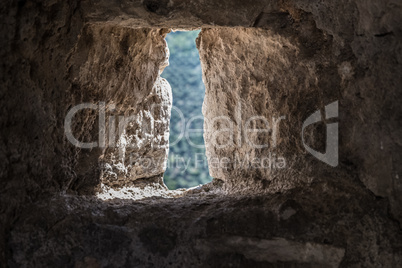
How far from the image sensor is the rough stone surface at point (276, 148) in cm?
106

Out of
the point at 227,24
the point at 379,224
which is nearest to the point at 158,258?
the point at 379,224

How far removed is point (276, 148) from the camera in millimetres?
1399

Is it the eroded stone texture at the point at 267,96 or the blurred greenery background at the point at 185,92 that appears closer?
the eroded stone texture at the point at 267,96

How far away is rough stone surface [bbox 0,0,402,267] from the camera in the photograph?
1.06m

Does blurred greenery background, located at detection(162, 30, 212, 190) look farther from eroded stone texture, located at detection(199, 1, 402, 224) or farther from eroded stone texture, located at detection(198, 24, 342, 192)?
eroded stone texture, located at detection(199, 1, 402, 224)

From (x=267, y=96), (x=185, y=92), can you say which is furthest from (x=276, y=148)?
(x=185, y=92)
